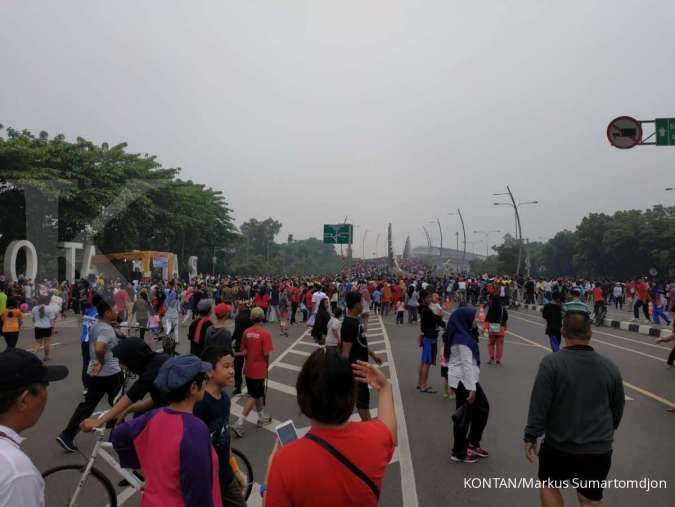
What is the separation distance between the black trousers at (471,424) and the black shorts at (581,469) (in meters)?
1.98

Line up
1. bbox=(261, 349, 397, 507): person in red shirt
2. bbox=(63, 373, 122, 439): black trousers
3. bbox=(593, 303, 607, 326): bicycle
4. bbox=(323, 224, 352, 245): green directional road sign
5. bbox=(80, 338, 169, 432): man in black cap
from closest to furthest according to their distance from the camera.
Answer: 1. bbox=(261, 349, 397, 507): person in red shirt
2. bbox=(80, 338, 169, 432): man in black cap
3. bbox=(63, 373, 122, 439): black trousers
4. bbox=(593, 303, 607, 326): bicycle
5. bbox=(323, 224, 352, 245): green directional road sign

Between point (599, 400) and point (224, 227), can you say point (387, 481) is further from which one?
point (224, 227)

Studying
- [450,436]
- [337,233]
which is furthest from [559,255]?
[450,436]

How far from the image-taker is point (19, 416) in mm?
1961

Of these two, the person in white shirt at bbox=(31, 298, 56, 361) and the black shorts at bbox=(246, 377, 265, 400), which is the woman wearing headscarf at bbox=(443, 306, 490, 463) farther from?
the person in white shirt at bbox=(31, 298, 56, 361)

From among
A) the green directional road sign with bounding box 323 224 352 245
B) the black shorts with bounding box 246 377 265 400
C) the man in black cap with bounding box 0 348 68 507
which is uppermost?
the green directional road sign with bounding box 323 224 352 245

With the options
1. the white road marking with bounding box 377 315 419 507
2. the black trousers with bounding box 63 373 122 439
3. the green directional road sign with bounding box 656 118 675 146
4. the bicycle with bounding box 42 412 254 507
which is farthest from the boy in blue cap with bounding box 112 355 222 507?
the green directional road sign with bounding box 656 118 675 146

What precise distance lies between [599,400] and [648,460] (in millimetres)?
2887

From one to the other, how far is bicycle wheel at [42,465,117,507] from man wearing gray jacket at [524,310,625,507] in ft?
10.6

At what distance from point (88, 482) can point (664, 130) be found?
1460cm

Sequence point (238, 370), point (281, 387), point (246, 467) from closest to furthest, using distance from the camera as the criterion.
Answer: point (246, 467) < point (238, 370) < point (281, 387)

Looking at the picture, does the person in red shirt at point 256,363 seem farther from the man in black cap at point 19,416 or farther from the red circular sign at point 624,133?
the red circular sign at point 624,133

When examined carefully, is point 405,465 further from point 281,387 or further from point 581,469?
point 281,387

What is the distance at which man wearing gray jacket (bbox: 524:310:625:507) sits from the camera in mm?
3270
